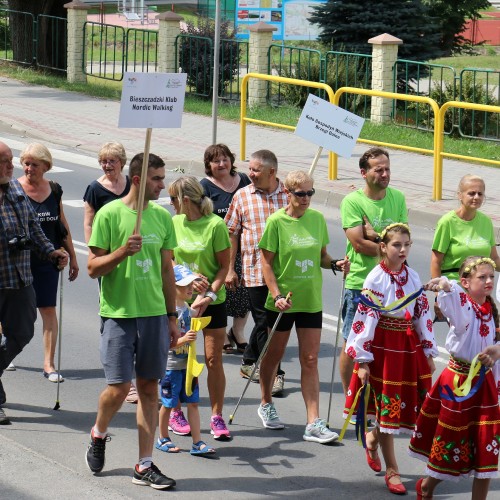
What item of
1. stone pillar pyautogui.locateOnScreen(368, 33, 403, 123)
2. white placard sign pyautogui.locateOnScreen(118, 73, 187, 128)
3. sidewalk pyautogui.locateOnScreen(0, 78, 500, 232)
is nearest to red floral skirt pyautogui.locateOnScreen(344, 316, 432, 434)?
white placard sign pyautogui.locateOnScreen(118, 73, 187, 128)

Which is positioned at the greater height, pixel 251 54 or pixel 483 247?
pixel 251 54

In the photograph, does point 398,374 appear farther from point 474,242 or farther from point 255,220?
point 255,220

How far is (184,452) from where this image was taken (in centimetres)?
761

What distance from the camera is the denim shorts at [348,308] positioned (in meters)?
8.36

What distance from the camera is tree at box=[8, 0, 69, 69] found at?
29.2 m

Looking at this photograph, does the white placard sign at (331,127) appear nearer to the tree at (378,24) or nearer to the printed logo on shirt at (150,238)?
the printed logo on shirt at (150,238)

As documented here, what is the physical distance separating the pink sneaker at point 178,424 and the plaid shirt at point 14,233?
4.15ft

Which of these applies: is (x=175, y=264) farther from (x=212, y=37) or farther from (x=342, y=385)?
(x=212, y=37)

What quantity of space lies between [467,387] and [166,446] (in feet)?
6.77

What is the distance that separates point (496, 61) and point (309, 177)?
32.8 m

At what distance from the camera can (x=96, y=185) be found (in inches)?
346

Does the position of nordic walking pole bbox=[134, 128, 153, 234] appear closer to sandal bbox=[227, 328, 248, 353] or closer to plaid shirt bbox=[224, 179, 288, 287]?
plaid shirt bbox=[224, 179, 288, 287]

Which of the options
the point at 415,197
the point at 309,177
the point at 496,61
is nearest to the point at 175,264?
the point at 309,177

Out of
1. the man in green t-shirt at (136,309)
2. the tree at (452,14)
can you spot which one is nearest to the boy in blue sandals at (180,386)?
the man in green t-shirt at (136,309)
